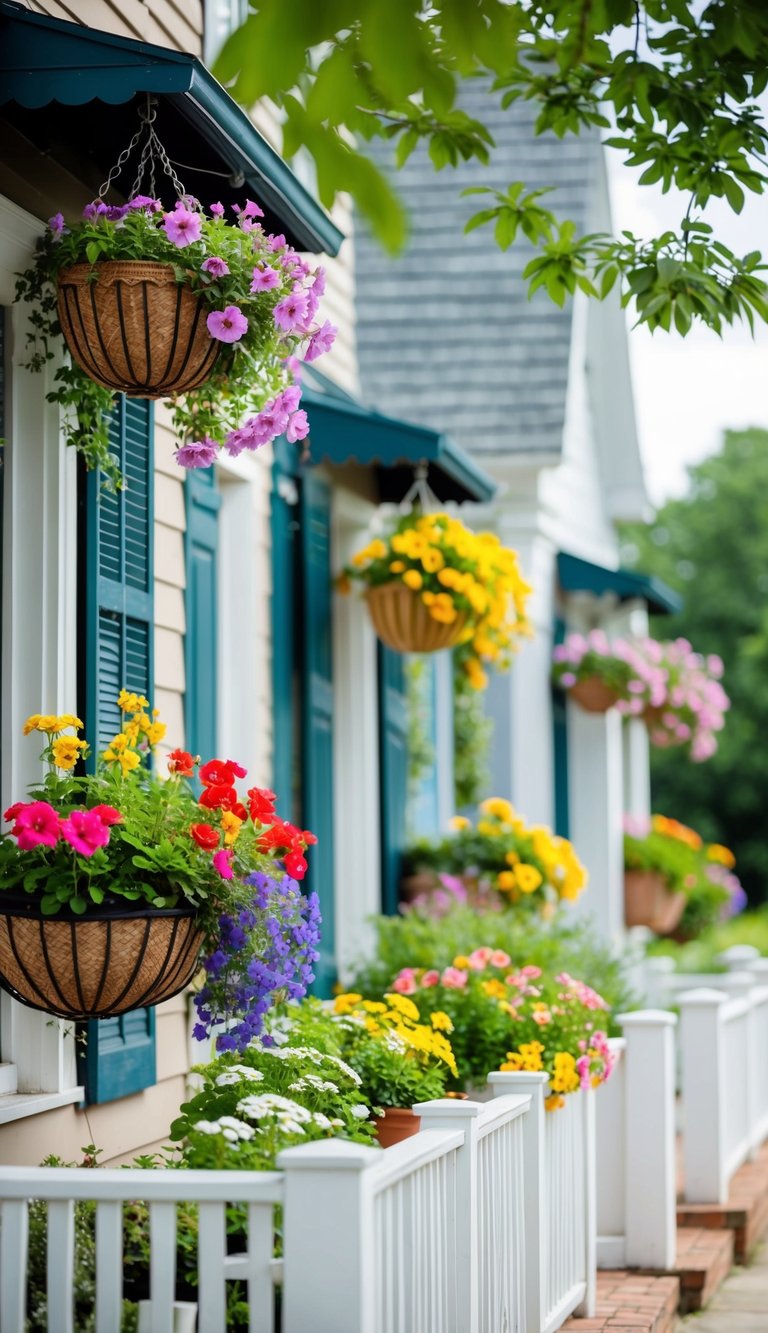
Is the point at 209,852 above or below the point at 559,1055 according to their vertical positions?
above

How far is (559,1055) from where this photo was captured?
5238 millimetres

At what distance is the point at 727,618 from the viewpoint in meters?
30.2

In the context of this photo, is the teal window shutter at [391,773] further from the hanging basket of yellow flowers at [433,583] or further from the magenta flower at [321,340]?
the magenta flower at [321,340]

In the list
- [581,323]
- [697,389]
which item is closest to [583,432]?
[581,323]

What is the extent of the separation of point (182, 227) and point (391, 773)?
459 cm

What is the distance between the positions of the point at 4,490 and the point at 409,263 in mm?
6244

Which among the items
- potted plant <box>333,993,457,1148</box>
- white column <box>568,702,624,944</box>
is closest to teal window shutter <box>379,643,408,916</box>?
white column <box>568,702,624,944</box>

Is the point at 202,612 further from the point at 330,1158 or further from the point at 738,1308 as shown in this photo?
the point at 330,1158

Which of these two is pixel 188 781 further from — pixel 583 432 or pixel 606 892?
pixel 583 432

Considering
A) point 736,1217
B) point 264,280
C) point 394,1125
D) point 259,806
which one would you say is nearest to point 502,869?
point 736,1217

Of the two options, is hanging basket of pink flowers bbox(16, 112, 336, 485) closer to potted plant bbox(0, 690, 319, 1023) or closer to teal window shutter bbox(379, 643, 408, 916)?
potted plant bbox(0, 690, 319, 1023)

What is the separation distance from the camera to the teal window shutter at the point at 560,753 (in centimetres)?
1044

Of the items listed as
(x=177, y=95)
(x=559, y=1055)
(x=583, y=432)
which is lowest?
(x=559, y=1055)

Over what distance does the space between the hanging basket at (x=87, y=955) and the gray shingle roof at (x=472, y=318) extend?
20.7 ft
